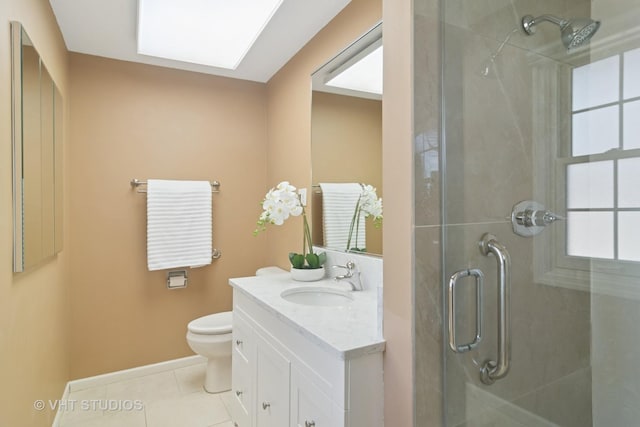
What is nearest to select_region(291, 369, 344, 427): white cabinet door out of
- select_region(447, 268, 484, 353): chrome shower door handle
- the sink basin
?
select_region(447, 268, 484, 353): chrome shower door handle

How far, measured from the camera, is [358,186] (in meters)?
1.92

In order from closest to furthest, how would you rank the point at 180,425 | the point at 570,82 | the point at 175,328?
1. the point at 570,82
2. the point at 180,425
3. the point at 175,328

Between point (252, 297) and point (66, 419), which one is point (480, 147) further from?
point (66, 419)

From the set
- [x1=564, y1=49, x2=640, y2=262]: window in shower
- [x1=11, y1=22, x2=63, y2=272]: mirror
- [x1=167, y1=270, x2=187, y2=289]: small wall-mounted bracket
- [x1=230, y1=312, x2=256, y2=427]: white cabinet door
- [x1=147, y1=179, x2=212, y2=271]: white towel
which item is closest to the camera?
[x1=564, y1=49, x2=640, y2=262]: window in shower

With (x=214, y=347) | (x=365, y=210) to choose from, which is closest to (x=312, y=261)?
(x=365, y=210)

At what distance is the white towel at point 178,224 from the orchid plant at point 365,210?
1.29 m

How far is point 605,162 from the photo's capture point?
114 cm

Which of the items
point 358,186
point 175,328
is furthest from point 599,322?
point 175,328

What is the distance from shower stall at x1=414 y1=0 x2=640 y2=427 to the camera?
1.02 m

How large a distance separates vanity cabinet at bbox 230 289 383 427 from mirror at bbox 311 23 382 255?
2.17 feet

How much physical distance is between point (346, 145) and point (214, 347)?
4.99 feet

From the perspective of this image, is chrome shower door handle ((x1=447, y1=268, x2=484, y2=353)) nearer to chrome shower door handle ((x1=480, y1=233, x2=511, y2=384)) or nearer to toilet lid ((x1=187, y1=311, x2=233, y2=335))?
chrome shower door handle ((x1=480, y1=233, x2=511, y2=384))

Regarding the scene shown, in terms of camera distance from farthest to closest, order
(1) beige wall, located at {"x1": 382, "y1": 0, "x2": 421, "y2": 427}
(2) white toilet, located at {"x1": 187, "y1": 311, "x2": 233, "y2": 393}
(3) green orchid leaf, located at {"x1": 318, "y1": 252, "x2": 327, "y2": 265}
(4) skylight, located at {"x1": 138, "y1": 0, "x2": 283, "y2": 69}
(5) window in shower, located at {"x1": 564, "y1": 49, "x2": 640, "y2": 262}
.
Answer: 1. (2) white toilet, located at {"x1": 187, "y1": 311, "x2": 233, "y2": 393}
2. (3) green orchid leaf, located at {"x1": 318, "y1": 252, "x2": 327, "y2": 265}
3. (4) skylight, located at {"x1": 138, "y1": 0, "x2": 283, "y2": 69}
4. (5) window in shower, located at {"x1": 564, "y1": 49, "x2": 640, "y2": 262}
5. (1) beige wall, located at {"x1": 382, "y1": 0, "x2": 421, "y2": 427}

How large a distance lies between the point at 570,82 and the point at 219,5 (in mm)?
1666
